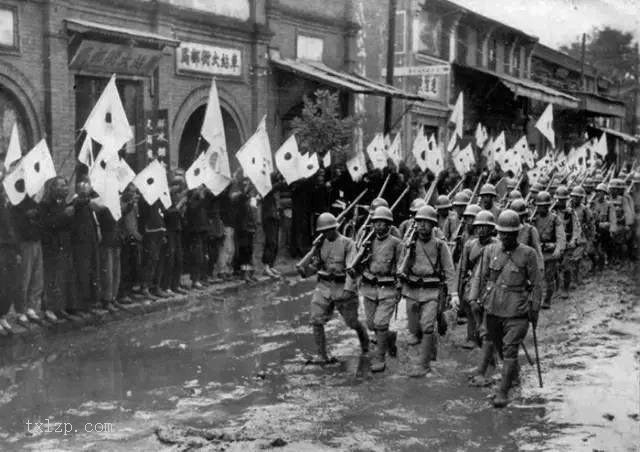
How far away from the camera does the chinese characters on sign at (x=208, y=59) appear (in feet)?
58.7

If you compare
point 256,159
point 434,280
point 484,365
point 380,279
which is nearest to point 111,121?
point 256,159

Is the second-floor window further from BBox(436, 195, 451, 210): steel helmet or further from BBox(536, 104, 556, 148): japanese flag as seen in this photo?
BBox(436, 195, 451, 210): steel helmet

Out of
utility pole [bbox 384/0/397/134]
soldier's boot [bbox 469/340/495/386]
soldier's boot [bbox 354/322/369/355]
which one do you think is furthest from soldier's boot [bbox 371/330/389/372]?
utility pole [bbox 384/0/397/134]

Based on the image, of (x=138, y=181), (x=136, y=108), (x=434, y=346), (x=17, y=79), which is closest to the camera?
(x=434, y=346)

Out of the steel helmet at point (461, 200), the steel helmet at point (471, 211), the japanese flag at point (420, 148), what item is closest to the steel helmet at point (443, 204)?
the steel helmet at point (461, 200)

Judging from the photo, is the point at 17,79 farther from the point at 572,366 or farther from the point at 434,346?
the point at 572,366

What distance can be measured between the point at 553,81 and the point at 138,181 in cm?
3451

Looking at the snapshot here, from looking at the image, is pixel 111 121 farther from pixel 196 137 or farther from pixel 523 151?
pixel 523 151

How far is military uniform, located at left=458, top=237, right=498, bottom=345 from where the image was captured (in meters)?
9.86

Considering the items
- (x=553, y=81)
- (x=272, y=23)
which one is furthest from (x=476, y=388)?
(x=553, y=81)

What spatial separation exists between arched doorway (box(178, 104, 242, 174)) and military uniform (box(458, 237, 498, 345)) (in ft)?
32.2

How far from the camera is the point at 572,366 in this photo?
9727 mm

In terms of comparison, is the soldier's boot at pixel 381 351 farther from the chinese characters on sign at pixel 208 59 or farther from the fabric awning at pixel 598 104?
the fabric awning at pixel 598 104

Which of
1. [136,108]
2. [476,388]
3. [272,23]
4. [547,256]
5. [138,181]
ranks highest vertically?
[272,23]
